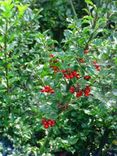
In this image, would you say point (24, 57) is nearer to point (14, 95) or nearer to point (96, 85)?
point (14, 95)

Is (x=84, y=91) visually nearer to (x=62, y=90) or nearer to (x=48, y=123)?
(x=62, y=90)

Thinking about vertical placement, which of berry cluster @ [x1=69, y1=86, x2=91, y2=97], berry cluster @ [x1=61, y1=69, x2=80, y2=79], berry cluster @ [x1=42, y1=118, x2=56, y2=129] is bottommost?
berry cluster @ [x1=42, y1=118, x2=56, y2=129]

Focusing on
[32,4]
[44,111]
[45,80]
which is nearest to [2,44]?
[45,80]

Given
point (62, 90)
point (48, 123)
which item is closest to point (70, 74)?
point (62, 90)

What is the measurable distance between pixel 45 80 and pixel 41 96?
10cm

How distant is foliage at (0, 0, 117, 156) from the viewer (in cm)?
198

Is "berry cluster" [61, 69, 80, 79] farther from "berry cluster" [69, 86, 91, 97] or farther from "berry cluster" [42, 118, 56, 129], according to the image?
"berry cluster" [42, 118, 56, 129]

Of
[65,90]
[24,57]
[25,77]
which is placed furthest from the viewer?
[24,57]

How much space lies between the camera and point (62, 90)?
2.07 metres

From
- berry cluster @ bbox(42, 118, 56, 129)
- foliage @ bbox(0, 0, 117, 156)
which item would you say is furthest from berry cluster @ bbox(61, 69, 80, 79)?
berry cluster @ bbox(42, 118, 56, 129)

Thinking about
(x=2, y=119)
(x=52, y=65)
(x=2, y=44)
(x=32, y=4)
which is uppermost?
(x=32, y=4)

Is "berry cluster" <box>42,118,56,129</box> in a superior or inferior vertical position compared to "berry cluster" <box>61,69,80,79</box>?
inferior

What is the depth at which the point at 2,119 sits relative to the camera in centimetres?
227

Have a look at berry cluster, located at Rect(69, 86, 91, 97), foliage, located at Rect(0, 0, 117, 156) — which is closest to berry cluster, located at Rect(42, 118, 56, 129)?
foliage, located at Rect(0, 0, 117, 156)
